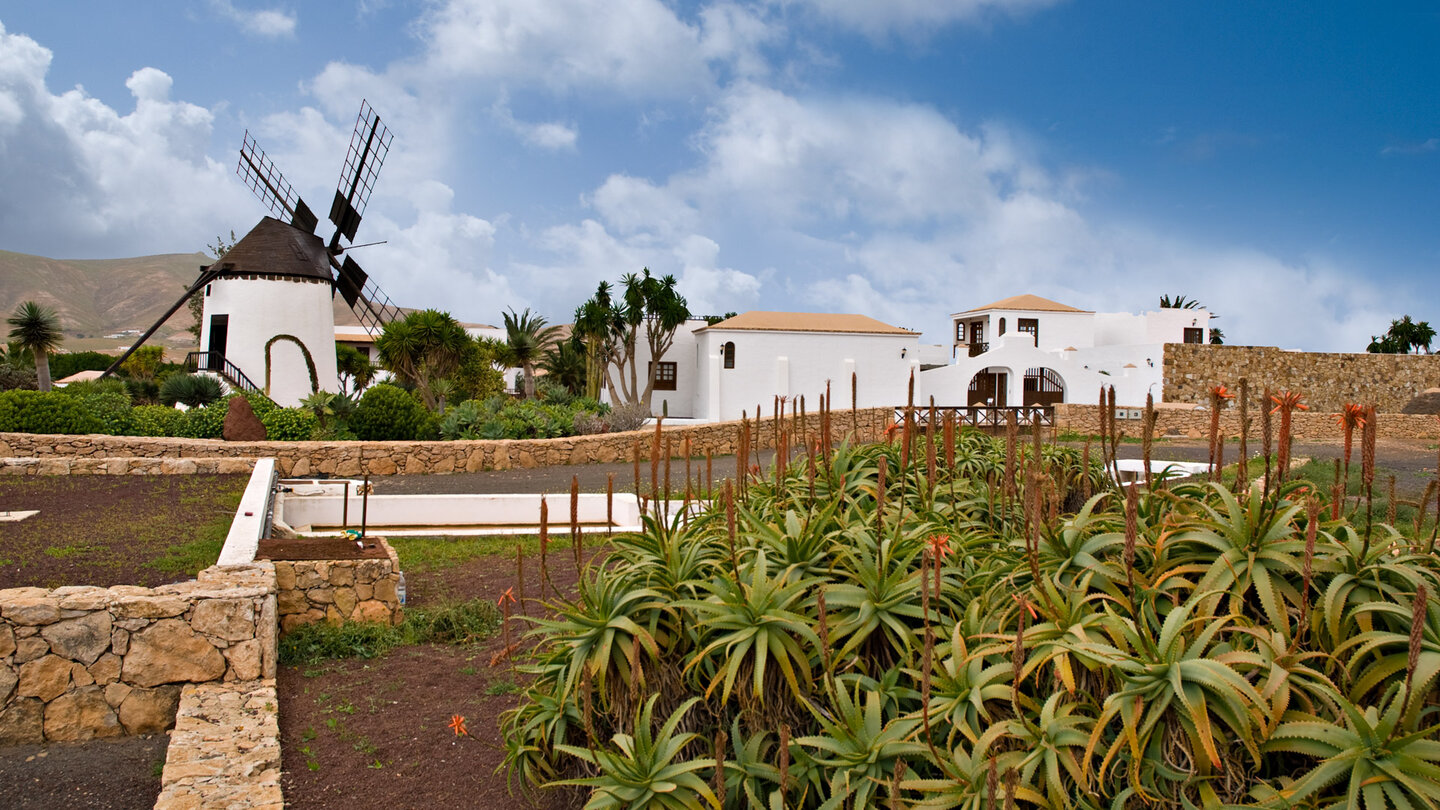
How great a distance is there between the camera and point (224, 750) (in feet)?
12.9

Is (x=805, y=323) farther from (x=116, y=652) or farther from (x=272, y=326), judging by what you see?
(x=116, y=652)

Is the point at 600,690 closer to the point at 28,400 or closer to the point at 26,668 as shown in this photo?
the point at 26,668

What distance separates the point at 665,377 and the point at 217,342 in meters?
14.9

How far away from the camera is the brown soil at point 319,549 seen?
6559 millimetres

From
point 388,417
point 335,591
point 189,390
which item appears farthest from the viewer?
point 189,390

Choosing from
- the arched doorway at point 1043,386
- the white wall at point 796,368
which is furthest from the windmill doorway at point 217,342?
the arched doorway at point 1043,386

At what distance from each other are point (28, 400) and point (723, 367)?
1864 centimetres

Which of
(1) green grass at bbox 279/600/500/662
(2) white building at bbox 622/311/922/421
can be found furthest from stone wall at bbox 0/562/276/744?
(2) white building at bbox 622/311/922/421

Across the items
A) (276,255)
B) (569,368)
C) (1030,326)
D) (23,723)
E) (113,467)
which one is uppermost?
(276,255)

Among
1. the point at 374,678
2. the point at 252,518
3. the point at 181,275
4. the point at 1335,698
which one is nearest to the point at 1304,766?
the point at 1335,698

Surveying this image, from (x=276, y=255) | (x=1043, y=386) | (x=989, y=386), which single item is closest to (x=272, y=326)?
(x=276, y=255)

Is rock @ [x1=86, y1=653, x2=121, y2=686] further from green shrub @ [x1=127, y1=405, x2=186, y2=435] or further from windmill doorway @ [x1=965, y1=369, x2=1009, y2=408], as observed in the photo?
windmill doorway @ [x1=965, y1=369, x2=1009, y2=408]

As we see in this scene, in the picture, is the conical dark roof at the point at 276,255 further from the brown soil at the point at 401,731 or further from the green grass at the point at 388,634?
the brown soil at the point at 401,731

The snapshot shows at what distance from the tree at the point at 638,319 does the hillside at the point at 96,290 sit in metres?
99.6
